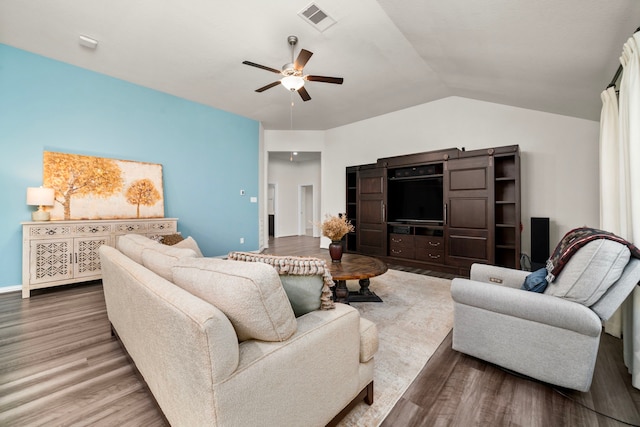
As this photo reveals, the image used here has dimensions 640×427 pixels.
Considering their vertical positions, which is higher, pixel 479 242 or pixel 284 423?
pixel 479 242

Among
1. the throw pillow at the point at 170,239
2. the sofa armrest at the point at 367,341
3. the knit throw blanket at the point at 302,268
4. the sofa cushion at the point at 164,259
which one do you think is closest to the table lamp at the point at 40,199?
the throw pillow at the point at 170,239

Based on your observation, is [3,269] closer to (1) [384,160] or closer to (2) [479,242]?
(1) [384,160]

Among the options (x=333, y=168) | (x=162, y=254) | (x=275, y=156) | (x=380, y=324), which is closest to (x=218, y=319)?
(x=162, y=254)

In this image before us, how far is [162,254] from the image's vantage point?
4.75ft

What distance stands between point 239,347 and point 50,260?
3.96 m

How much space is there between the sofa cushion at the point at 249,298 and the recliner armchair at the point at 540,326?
1.46 meters

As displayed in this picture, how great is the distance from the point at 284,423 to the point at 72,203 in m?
4.47

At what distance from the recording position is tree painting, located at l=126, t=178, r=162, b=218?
4.20 meters

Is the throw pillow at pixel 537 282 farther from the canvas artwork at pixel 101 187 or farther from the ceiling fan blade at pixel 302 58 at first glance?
the canvas artwork at pixel 101 187

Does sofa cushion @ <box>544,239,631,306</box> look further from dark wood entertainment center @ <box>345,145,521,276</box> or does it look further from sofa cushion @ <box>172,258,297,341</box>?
dark wood entertainment center @ <box>345,145,521,276</box>

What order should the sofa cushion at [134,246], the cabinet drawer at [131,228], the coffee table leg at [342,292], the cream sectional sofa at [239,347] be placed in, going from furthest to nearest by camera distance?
1. the cabinet drawer at [131,228]
2. the coffee table leg at [342,292]
3. the sofa cushion at [134,246]
4. the cream sectional sofa at [239,347]

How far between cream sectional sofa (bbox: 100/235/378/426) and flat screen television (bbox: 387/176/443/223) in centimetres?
379

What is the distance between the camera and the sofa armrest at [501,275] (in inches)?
83.7

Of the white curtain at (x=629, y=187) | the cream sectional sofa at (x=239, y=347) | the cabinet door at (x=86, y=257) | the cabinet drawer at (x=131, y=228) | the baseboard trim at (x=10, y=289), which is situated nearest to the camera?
the cream sectional sofa at (x=239, y=347)
